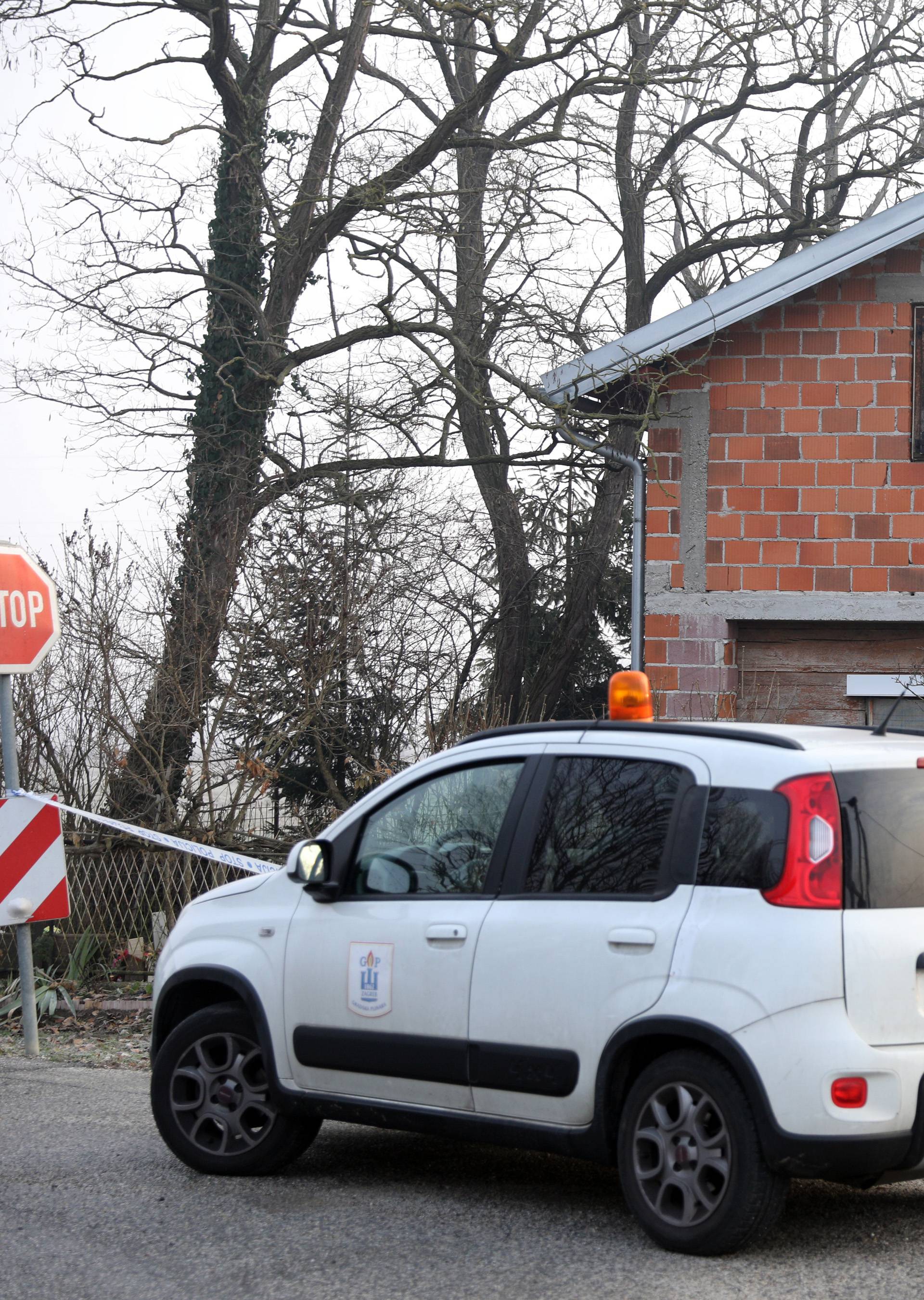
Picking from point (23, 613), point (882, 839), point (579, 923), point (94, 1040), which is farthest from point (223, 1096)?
point (94, 1040)

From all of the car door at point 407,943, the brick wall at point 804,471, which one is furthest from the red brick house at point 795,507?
the car door at point 407,943

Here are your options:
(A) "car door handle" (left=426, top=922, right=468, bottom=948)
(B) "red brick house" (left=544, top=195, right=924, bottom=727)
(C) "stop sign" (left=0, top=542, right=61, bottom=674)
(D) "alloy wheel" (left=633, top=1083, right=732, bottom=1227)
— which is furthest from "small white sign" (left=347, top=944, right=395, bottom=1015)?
(B) "red brick house" (left=544, top=195, right=924, bottom=727)

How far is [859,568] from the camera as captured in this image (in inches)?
421

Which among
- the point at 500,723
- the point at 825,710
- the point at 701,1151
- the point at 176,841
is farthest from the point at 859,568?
the point at 701,1151

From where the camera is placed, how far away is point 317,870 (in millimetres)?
5816

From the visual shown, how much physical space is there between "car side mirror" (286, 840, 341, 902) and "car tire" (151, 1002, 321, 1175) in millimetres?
611

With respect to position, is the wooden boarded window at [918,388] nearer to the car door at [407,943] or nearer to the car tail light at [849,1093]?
the car door at [407,943]

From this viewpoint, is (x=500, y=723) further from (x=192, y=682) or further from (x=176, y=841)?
(x=176, y=841)

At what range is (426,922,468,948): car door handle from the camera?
5.36 meters

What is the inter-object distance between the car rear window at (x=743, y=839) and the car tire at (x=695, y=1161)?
0.54 metres

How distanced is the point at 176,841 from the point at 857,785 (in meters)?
5.19

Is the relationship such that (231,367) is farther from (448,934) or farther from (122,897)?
(448,934)

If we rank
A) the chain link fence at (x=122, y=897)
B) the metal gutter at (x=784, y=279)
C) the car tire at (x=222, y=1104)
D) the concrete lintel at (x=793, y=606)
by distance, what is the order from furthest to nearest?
the chain link fence at (x=122, y=897) → the concrete lintel at (x=793, y=606) → the metal gutter at (x=784, y=279) → the car tire at (x=222, y=1104)

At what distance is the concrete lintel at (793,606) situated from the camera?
34.9 ft
